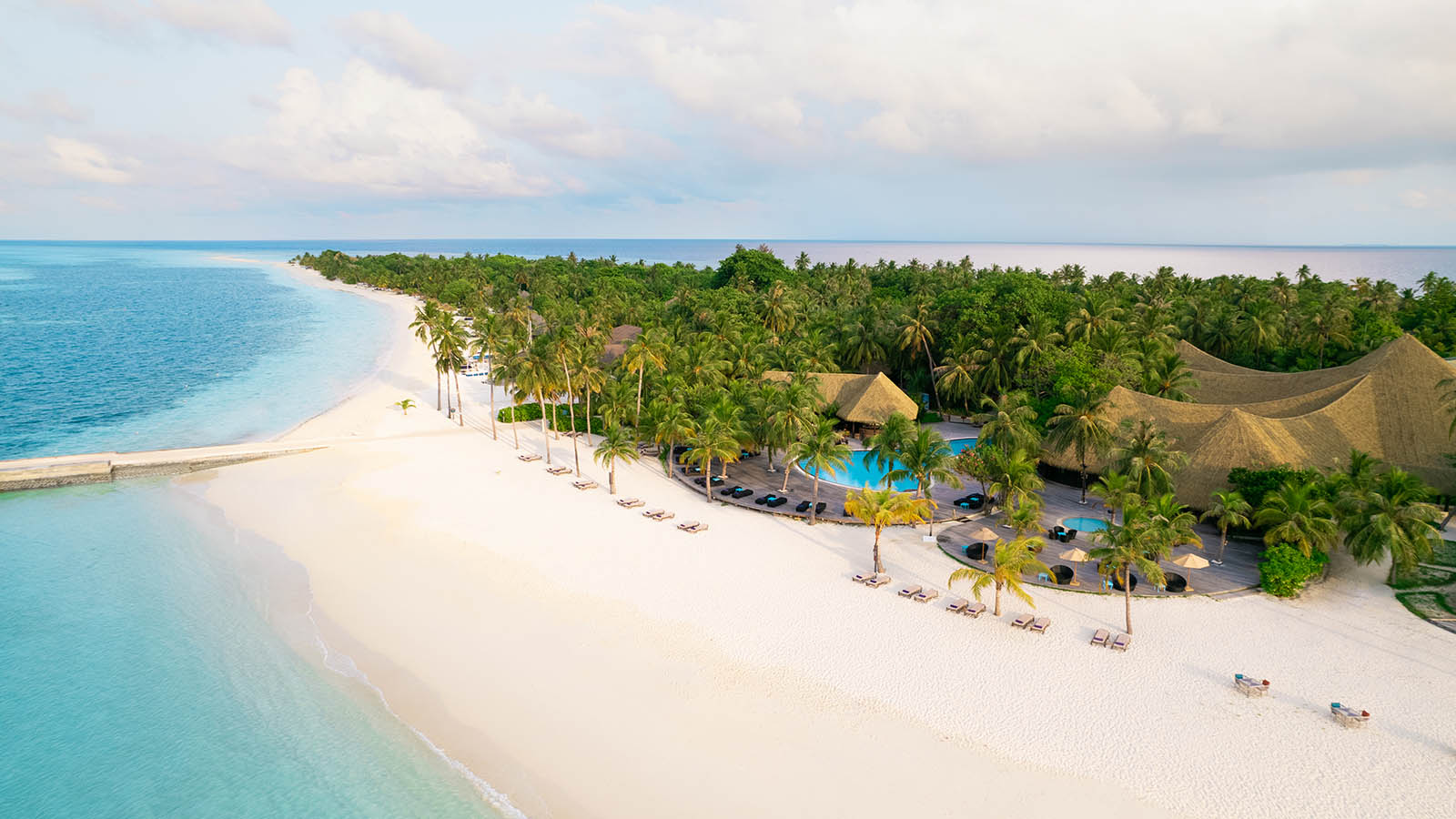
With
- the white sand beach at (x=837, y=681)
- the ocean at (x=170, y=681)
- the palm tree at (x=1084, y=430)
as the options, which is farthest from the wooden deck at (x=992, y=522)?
the ocean at (x=170, y=681)

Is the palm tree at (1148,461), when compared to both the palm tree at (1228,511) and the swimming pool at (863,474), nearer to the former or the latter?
the palm tree at (1228,511)

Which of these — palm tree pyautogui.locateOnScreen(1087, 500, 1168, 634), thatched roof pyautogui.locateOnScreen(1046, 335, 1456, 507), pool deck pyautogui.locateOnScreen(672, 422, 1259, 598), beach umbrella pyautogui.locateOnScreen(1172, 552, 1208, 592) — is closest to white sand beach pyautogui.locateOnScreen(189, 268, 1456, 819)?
pool deck pyautogui.locateOnScreen(672, 422, 1259, 598)

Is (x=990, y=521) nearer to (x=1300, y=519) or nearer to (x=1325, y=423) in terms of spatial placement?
(x=1300, y=519)

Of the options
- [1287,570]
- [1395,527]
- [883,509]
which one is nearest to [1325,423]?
[1395,527]

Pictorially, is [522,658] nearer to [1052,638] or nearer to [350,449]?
[1052,638]

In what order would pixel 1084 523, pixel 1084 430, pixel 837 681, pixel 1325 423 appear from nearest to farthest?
1. pixel 837 681
2. pixel 1084 523
3. pixel 1325 423
4. pixel 1084 430

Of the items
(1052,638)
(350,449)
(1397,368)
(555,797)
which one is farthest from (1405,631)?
(350,449)
